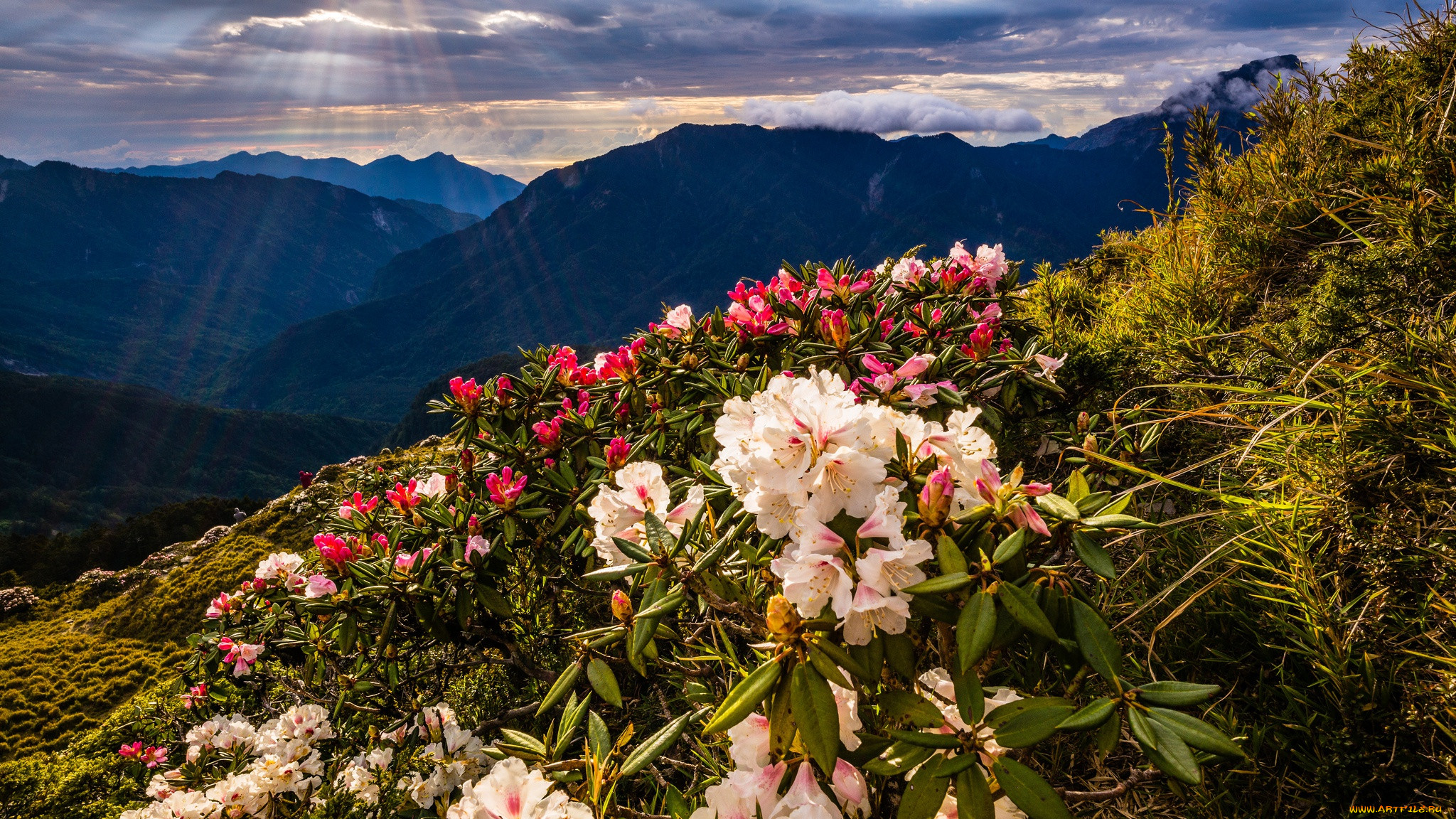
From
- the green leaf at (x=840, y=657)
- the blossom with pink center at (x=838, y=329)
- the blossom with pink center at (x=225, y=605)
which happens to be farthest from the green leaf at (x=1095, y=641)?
the blossom with pink center at (x=225, y=605)

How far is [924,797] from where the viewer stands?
1035 millimetres

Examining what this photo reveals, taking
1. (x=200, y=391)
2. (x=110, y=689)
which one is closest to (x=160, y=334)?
(x=200, y=391)

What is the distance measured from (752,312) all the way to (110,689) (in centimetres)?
708

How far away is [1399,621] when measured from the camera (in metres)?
1.35

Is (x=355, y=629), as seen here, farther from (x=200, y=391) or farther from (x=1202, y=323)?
(x=200, y=391)

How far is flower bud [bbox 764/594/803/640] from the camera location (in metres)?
1.06

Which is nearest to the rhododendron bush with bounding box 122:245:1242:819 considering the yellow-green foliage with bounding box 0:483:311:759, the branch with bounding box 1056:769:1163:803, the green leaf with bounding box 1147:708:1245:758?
the green leaf with bounding box 1147:708:1245:758

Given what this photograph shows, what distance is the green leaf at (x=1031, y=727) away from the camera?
1004mm

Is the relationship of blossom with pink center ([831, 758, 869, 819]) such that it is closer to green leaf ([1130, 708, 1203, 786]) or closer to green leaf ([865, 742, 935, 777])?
green leaf ([865, 742, 935, 777])

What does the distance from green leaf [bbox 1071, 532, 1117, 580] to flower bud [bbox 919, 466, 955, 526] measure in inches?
9.1

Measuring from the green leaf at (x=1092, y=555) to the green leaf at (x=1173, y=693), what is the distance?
0.18 meters

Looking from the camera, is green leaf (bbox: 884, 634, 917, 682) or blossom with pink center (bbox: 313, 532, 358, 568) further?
blossom with pink center (bbox: 313, 532, 358, 568)

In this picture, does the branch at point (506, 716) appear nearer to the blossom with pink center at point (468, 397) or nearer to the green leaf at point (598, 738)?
the green leaf at point (598, 738)

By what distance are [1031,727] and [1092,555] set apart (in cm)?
31
